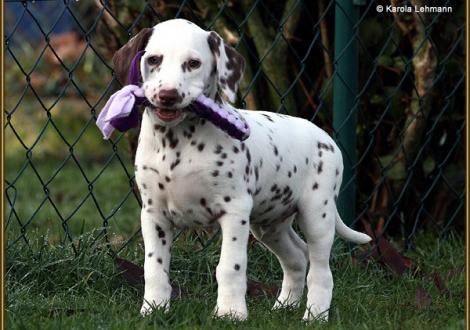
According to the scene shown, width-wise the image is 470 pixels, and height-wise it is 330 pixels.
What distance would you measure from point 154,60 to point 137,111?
1.01ft

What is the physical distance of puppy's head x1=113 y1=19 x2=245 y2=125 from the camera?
3879 millimetres

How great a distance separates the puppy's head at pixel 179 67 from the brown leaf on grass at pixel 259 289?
A: 112 centimetres

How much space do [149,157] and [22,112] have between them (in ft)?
26.0

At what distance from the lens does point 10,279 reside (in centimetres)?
479

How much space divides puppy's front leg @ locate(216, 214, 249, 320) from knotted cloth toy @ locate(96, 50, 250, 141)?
0.35m

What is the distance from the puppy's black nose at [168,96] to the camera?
3828 mm

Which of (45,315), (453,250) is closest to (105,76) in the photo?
(453,250)

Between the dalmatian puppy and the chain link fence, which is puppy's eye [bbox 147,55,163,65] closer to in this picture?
the dalmatian puppy

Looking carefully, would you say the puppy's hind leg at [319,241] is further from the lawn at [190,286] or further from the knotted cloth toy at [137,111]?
the knotted cloth toy at [137,111]

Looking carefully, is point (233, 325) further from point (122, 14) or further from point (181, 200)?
point (122, 14)

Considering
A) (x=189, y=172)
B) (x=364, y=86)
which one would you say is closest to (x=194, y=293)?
(x=189, y=172)

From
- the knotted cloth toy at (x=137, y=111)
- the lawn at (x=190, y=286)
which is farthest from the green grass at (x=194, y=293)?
the knotted cloth toy at (x=137, y=111)

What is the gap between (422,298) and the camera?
4652mm

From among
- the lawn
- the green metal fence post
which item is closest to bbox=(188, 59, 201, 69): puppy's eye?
the lawn
